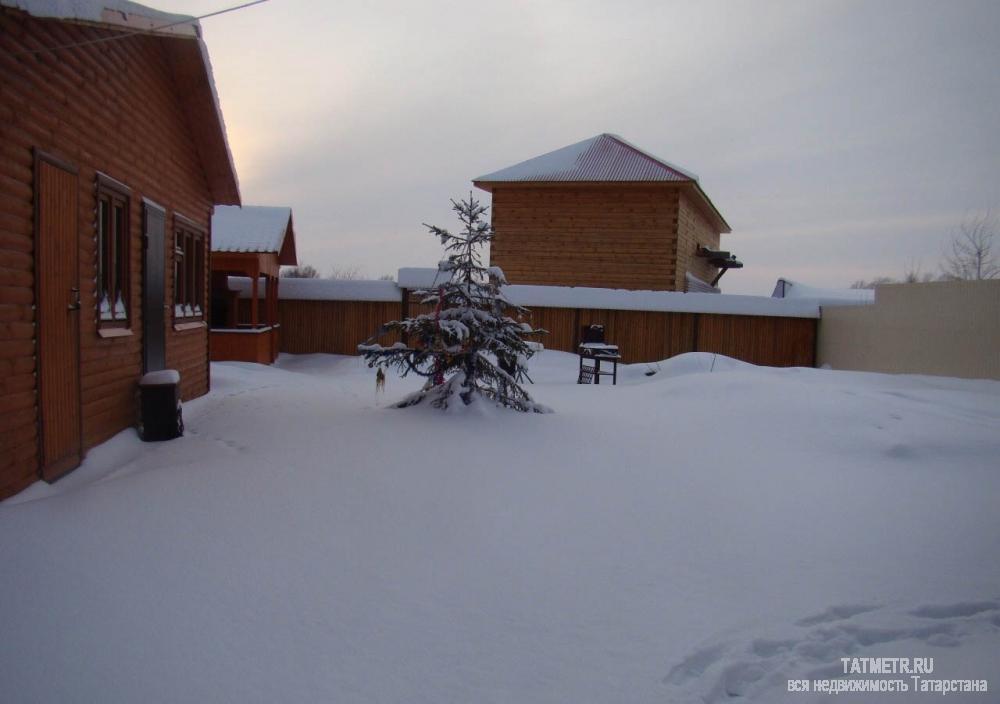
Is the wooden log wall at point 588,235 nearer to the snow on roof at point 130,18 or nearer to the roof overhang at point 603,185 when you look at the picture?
the roof overhang at point 603,185

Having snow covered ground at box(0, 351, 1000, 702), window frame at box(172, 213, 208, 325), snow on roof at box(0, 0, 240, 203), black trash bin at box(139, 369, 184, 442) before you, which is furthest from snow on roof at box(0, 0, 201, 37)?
window frame at box(172, 213, 208, 325)

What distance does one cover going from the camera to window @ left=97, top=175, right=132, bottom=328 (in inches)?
260

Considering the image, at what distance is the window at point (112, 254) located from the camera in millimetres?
6594

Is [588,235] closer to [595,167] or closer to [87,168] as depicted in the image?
[595,167]

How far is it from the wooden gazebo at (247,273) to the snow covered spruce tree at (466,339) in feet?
29.3

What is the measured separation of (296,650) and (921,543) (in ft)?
12.3

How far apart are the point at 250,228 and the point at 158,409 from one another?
1100 cm

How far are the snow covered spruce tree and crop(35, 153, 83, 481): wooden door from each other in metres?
2.74

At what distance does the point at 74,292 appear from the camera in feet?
18.9

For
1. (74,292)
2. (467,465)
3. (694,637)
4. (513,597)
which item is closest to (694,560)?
(694,637)

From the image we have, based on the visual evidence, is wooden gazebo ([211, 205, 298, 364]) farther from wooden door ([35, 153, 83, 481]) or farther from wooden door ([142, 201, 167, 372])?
wooden door ([35, 153, 83, 481])

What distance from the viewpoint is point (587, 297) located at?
17859 millimetres

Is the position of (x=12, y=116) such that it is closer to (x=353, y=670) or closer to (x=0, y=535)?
(x=0, y=535)

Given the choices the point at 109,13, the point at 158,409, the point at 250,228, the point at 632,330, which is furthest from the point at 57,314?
the point at 632,330
